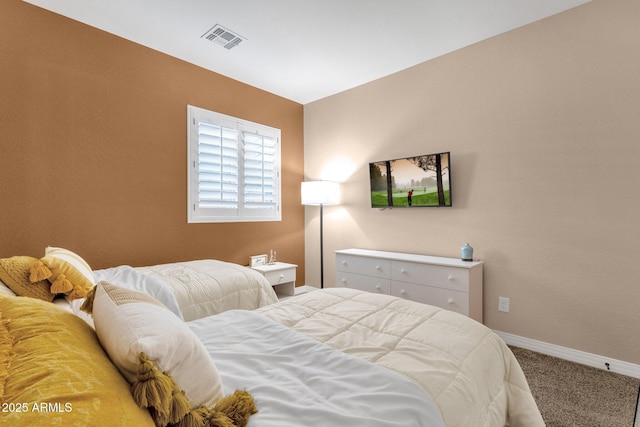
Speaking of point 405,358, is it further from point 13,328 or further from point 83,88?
point 83,88

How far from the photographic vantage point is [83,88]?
271 centimetres

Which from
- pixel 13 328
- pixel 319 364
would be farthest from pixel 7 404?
pixel 319 364

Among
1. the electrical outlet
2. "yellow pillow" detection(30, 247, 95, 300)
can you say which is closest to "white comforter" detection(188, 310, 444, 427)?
"yellow pillow" detection(30, 247, 95, 300)

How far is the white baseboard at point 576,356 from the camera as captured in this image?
89.3 inches

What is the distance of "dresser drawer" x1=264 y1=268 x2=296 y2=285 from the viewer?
3541 mm

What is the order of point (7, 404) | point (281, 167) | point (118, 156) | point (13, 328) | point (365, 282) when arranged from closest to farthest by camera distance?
point (7, 404)
point (13, 328)
point (118, 156)
point (365, 282)
point (281, 167)

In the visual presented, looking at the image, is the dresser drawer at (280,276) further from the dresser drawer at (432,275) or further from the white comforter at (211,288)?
the dresser drawer at (432,275)

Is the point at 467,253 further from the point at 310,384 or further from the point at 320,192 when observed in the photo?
the point at 310,384

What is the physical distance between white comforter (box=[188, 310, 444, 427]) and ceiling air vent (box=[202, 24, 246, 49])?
2645 mm

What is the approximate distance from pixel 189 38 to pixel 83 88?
103cm

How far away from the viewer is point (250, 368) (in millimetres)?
1095

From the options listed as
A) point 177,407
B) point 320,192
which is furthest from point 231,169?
point 177,407

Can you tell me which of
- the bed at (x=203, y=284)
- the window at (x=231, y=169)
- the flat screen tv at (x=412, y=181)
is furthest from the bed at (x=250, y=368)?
the window at (x=231, y=169)

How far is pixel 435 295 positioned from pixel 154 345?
2617 millimetres
